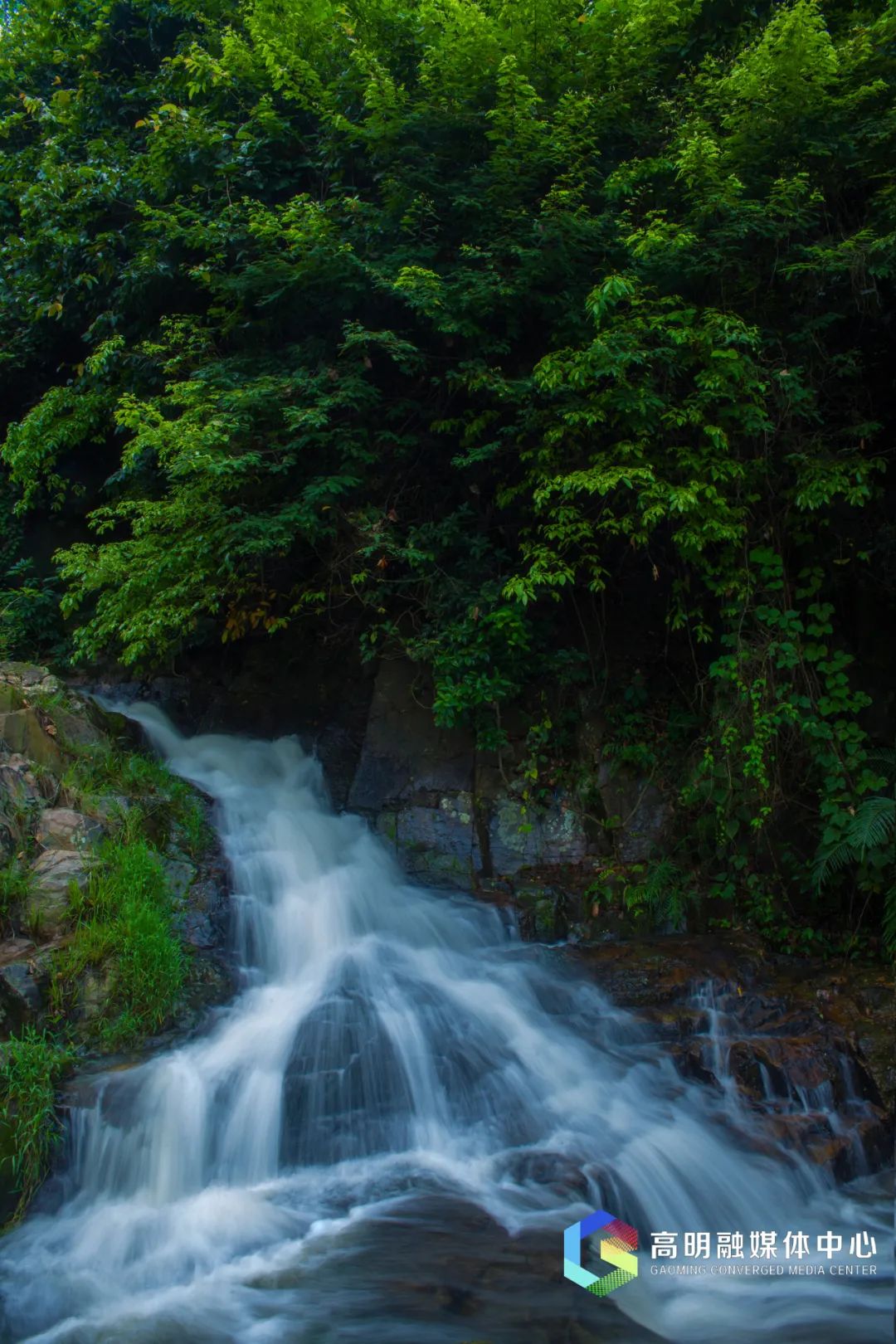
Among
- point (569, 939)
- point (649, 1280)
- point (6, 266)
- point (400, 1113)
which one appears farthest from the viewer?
point (6, 266)

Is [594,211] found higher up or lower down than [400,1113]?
higher up

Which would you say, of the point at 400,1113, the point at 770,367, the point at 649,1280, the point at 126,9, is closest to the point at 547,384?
the point at 770,367

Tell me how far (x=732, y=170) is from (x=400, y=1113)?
6362mm

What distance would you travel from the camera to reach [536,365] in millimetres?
6648

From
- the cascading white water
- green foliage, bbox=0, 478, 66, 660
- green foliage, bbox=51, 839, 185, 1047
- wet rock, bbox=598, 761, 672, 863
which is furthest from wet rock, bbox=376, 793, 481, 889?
green foliage, bbox=0, 478, 66, 660

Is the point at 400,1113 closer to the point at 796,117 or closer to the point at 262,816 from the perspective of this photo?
the point at 262,816

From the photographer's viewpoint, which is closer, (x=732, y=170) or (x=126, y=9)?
(x=732, y=170)

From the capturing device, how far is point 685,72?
282 inches

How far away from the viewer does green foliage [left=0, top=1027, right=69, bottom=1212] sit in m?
4.28

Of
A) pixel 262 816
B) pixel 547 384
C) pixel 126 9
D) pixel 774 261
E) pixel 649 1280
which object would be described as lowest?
pixel 649 1280

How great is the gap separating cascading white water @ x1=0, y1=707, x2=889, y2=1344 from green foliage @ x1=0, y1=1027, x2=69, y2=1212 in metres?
0.13

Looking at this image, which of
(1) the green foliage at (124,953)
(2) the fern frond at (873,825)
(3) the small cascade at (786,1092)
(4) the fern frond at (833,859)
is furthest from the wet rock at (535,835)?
(1) the green foliage at (124,953)

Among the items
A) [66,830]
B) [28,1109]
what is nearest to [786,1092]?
[28,1109]

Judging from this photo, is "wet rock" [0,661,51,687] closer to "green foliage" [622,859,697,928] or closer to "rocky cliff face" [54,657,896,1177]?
"rocky cliff face" [54,657,896,1177]
